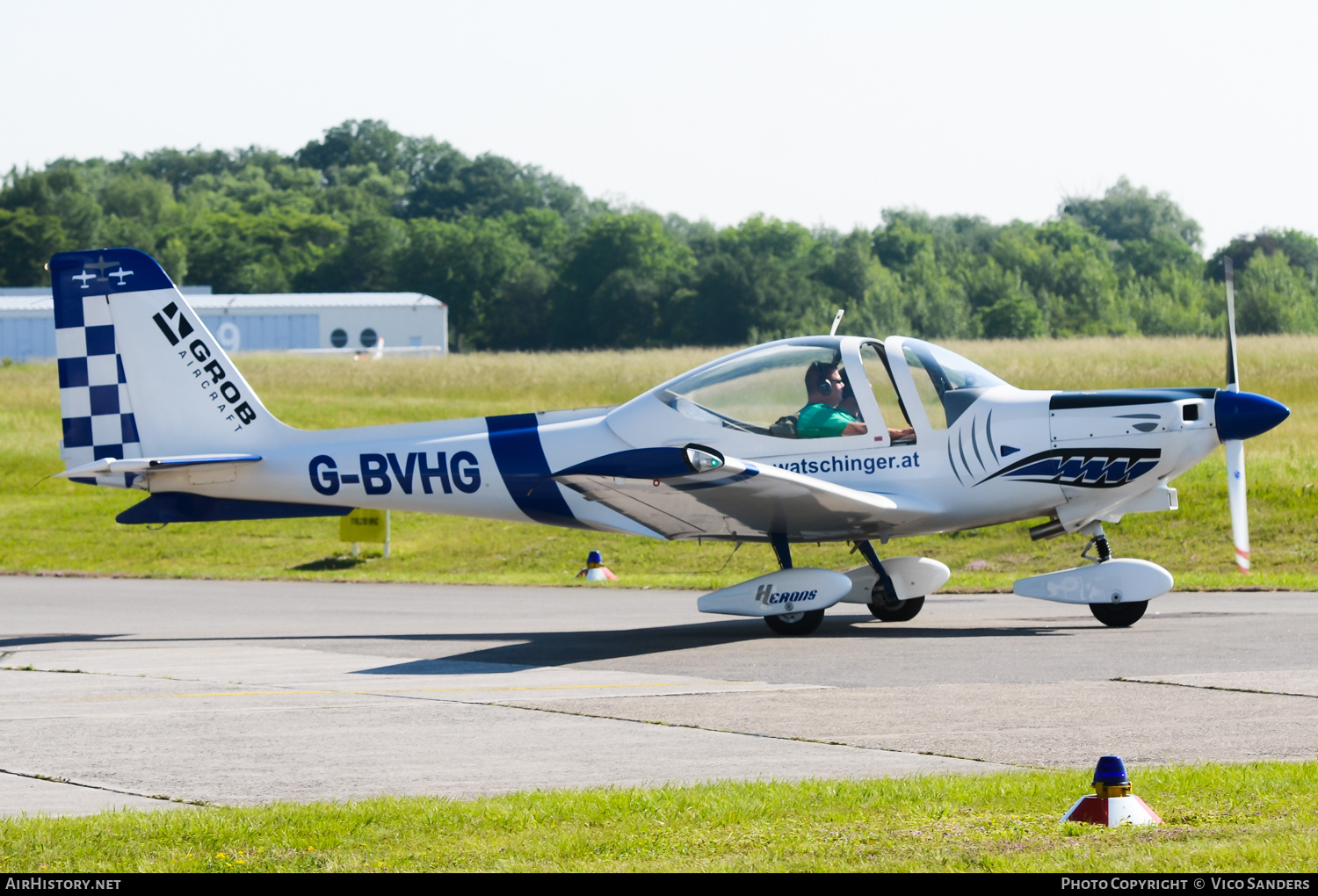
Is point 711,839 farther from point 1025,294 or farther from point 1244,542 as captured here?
point 1025,294

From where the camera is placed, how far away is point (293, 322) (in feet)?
286

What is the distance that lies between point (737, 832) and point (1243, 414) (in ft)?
29.3

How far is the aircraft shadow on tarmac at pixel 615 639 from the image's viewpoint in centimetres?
1168

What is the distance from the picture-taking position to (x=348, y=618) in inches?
628

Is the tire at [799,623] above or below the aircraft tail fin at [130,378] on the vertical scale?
below

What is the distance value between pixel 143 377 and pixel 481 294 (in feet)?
323

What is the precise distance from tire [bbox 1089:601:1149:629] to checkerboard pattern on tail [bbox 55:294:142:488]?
383 inches

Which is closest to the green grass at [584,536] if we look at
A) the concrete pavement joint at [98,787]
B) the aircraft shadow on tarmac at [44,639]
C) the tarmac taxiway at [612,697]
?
the tarmac taxiway at [612,697]

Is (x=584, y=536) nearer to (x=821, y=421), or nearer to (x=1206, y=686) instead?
(x=821, y=421)

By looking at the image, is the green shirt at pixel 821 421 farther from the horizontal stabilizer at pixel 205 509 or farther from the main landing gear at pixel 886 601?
the horizontal stabilizer at pixel 205 509

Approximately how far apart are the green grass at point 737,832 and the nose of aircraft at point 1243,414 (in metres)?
6.99

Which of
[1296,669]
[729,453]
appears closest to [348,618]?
[729,453]

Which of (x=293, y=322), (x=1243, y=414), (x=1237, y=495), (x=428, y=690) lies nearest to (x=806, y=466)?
(x=1243, y=414)

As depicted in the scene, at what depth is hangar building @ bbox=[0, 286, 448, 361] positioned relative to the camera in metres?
83.3
